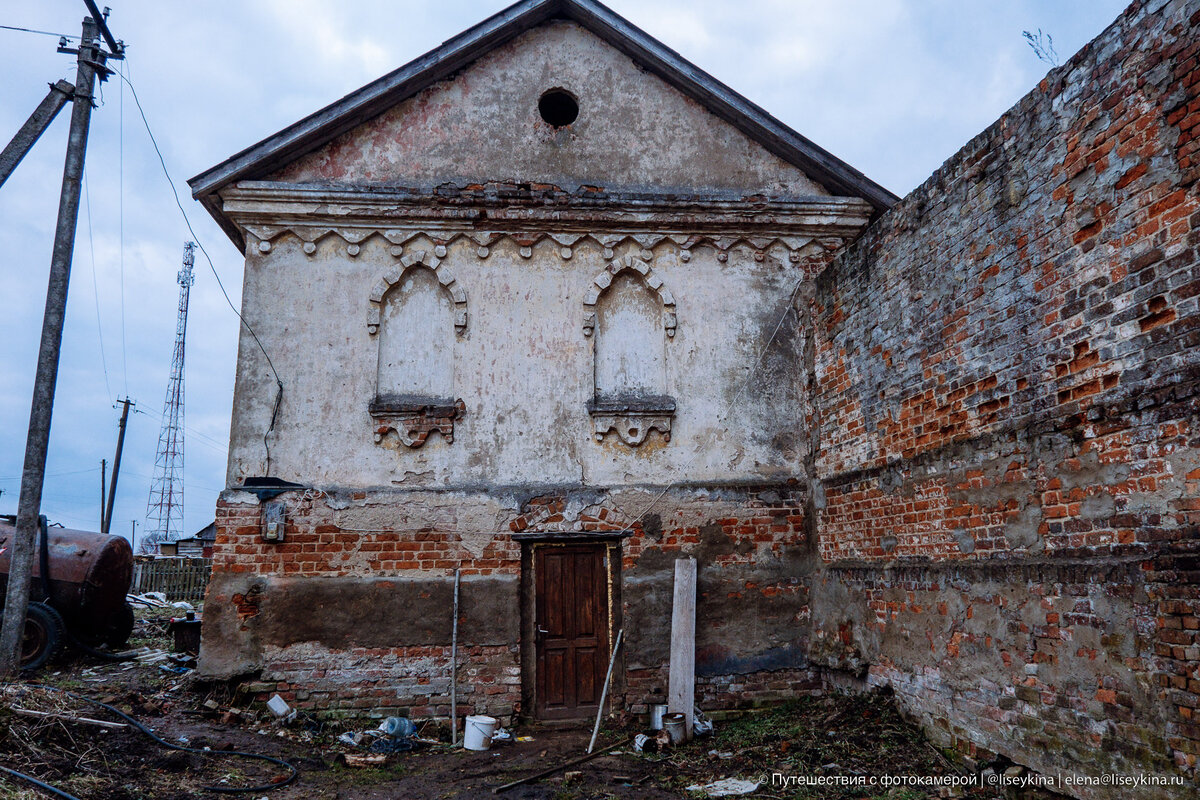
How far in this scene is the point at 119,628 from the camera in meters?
10.9

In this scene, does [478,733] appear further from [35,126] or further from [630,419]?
[35,126]

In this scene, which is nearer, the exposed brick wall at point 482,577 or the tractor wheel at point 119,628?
the exposed brick wall at point 482,577

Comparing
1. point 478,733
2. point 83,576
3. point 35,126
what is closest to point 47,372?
point 35,126

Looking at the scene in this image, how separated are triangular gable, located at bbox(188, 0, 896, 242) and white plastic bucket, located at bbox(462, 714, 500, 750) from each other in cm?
651

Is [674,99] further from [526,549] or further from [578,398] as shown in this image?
[526,549]

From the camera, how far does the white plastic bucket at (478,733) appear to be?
7.20 meters

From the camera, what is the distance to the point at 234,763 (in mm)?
6367

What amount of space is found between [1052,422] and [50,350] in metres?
10.1

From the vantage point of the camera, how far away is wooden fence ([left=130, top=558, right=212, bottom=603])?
755 inches

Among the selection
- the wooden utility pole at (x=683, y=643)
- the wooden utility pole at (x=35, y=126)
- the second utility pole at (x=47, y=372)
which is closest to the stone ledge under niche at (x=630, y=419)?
the wooden utility pole at (x=683, y=643)

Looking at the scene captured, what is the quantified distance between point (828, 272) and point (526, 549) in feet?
14.9

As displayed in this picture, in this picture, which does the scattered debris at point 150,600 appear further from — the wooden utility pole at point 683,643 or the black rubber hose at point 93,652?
the wooden utility pole at point 683,643

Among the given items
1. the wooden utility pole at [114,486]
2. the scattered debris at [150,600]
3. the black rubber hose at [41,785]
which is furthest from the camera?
the wooden utility pole at [114,486]

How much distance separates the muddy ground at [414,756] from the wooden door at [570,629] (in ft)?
1.19
